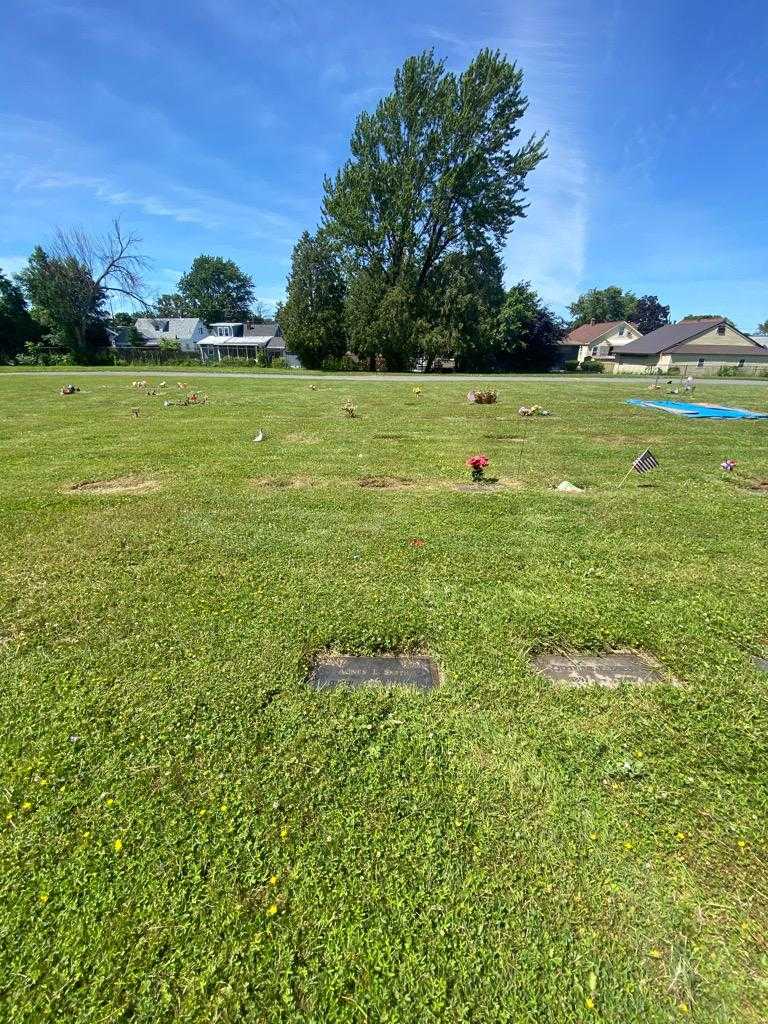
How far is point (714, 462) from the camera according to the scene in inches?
271

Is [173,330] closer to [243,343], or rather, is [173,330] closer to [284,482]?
[243,343]

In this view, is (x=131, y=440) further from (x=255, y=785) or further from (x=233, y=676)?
(x=255, y=785)

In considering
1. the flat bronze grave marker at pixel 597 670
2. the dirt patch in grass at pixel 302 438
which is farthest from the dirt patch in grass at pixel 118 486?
the flat bronze grave marker at pixel 597 670

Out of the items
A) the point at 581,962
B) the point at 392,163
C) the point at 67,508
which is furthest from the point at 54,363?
the point at 581,962

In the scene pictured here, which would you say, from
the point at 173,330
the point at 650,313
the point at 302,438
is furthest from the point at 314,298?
the point at 650,313

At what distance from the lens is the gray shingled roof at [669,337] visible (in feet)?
157

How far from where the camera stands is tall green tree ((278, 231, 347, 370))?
111ft

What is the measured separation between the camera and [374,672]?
2.42 m

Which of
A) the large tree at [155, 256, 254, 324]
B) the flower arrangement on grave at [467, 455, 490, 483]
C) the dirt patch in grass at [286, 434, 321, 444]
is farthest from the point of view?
the large tree at [155, 256, 254, 324]

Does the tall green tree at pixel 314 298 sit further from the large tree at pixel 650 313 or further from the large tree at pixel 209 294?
the large tree at pixel 650 313

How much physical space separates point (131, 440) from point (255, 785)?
7656mm

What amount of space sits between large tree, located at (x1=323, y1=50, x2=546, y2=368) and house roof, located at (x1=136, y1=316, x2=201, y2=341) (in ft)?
105

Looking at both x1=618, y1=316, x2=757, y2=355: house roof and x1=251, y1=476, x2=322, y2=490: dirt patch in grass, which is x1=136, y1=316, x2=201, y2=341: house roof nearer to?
x1=618, y1=316, x2=757, y2=355: house roof

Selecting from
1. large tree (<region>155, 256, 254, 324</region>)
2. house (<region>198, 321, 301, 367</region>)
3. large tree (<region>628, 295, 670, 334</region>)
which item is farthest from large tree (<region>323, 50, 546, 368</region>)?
large tree (<region>628, 295, 670, 334</region>)
